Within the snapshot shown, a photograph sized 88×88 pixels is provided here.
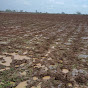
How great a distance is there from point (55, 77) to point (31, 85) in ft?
1.47

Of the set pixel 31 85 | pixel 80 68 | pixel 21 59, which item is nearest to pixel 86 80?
pixel 80 68

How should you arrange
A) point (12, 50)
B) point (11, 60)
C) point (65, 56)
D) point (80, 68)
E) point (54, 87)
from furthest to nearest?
point (12, 50) → point (65, 56) → point (11, 60) → point (80, 68) → point (54, 87)

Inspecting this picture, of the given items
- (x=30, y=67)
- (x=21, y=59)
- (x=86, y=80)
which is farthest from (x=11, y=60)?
(x=86, y=80)

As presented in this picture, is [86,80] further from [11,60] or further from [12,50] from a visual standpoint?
[12,50]

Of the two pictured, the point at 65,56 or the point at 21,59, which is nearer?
the point at 21,59

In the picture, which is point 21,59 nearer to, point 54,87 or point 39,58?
point 39,58

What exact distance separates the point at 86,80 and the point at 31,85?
903 millimetres

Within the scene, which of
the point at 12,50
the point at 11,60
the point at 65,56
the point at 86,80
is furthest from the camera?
the point at 12,50

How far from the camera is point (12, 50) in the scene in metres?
3.50

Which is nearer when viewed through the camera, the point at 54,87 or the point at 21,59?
the point at 54,87

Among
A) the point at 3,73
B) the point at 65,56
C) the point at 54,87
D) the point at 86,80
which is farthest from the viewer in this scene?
the point at 65,56

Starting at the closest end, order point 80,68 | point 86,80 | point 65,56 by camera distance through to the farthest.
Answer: point 86,80 < point 80,68 < point 65,56

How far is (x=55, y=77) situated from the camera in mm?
2104

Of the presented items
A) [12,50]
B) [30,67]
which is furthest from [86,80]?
[12,50]
